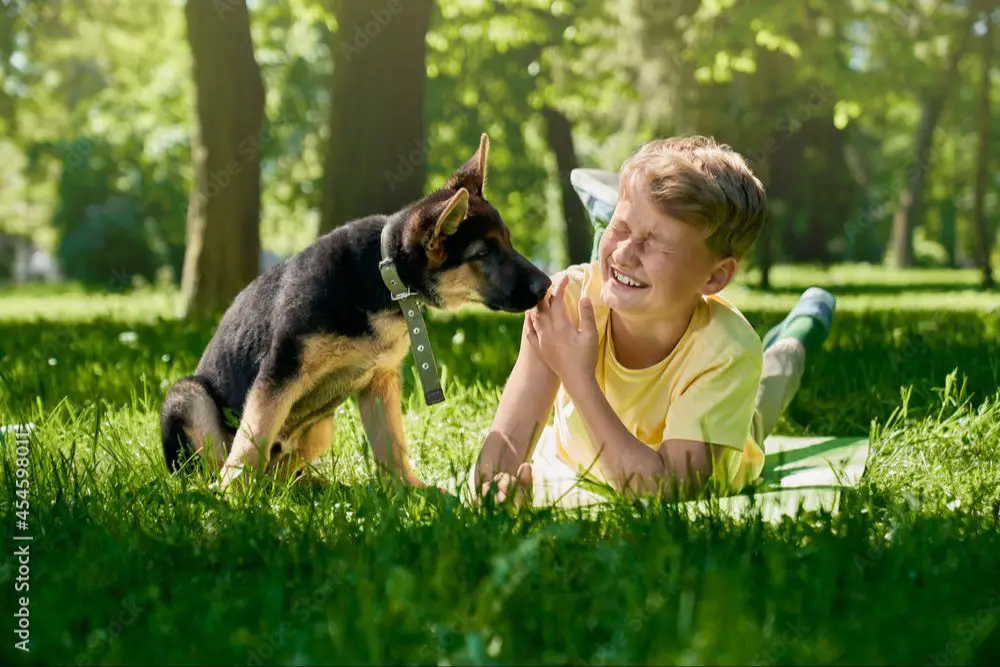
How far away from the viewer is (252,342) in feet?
14.4

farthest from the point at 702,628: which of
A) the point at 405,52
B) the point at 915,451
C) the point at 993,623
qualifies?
the point at 405,52

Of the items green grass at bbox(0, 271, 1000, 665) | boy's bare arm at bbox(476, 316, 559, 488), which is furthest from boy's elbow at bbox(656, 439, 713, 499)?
boy's bare arm at bbox(476, 316, 559, 488)

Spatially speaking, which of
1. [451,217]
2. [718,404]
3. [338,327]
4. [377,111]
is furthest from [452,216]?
[377,111]

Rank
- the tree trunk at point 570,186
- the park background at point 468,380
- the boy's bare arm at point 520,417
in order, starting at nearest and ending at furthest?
the park background at point 468,380 < the boy's bare arm at point 520,417 < the tree trunk at point 570,186

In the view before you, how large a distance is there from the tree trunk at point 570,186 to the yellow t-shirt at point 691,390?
69.2ft

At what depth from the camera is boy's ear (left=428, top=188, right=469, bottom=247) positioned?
13.5 feet

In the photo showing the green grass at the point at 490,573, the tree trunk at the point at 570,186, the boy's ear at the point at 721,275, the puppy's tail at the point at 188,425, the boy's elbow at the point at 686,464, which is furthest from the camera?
the tree trunk at the point at 570,186

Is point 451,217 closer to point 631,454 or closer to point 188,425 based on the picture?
point 631,454

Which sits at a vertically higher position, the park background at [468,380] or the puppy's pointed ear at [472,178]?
the puppy's pointed ear at [472,178]

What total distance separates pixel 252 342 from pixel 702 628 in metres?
2.50

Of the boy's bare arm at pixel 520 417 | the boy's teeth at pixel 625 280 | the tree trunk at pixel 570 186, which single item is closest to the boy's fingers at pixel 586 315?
the boy's teeth at pixel 625 280

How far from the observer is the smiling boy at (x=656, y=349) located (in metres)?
3.85

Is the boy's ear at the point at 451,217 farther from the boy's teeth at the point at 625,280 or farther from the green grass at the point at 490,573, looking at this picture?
the green grass at the point at 490,573

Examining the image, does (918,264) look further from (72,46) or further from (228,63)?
(228,63)
